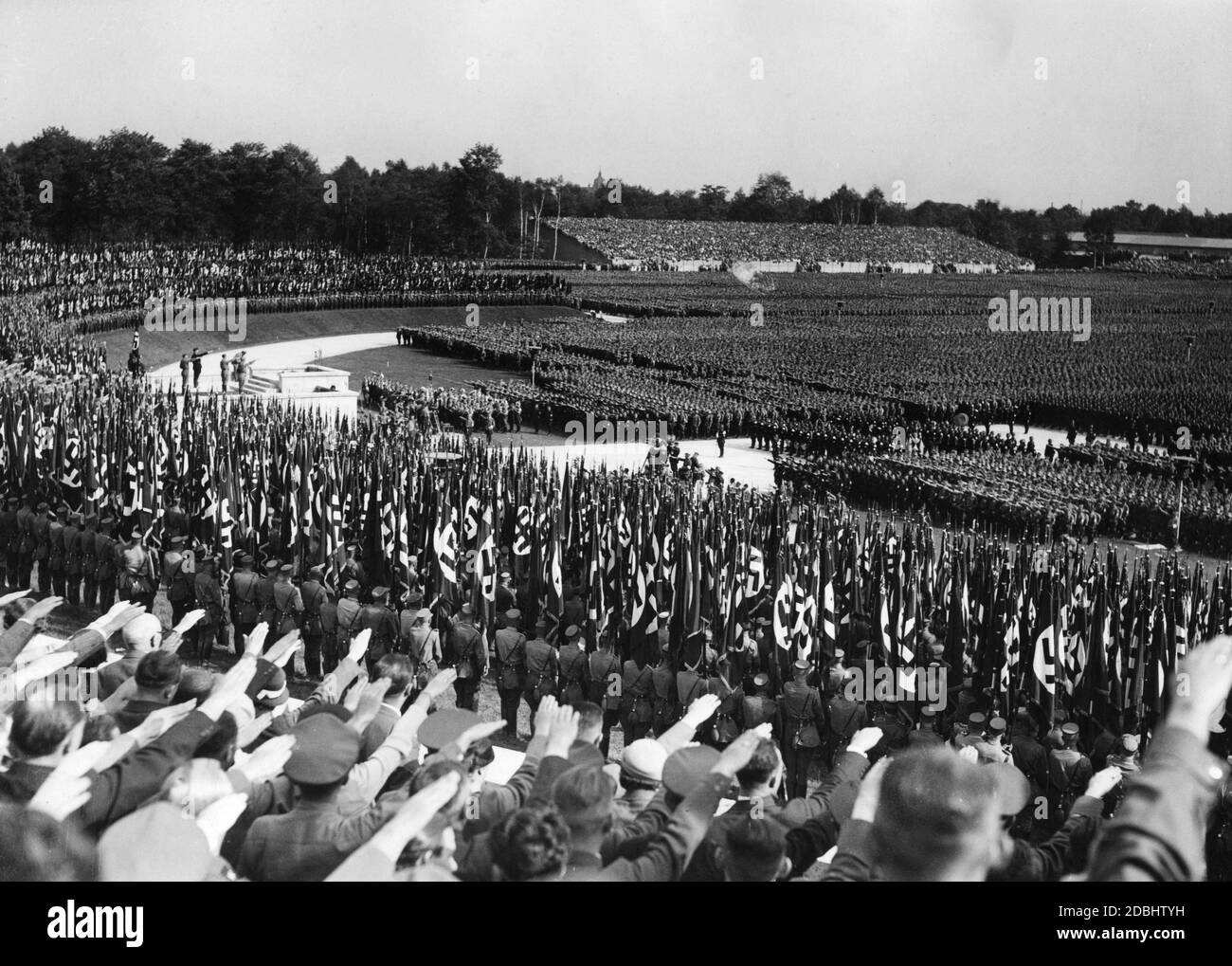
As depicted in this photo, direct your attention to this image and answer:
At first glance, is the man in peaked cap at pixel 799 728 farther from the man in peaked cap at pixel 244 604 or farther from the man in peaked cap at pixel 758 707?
the man in peaked cap at pixel 244 604

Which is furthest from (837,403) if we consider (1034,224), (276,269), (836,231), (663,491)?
(1034,224)

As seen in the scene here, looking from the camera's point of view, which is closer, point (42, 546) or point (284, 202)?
point (42, 546)

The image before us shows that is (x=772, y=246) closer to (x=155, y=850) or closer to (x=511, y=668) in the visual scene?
(x=511, y=668)

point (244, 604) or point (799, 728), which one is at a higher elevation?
point (244, 604)

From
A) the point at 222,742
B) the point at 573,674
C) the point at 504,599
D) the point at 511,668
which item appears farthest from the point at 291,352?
the point at 222,742

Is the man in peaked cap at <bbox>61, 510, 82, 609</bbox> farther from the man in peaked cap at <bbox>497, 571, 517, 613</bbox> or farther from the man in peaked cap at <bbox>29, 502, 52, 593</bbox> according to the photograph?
the man in peaked cap at <bbox>497, 571, 517, 613</bbox>
